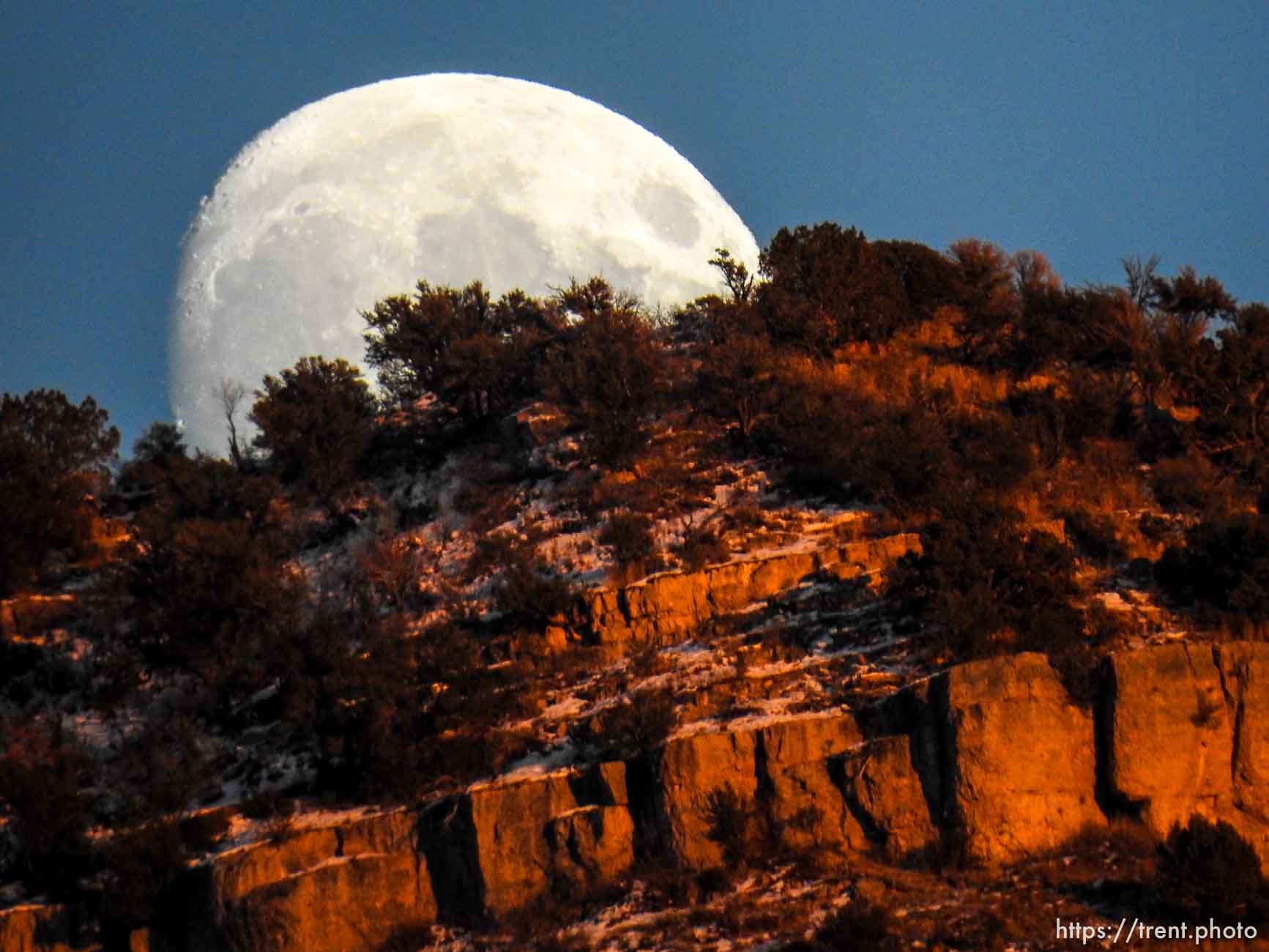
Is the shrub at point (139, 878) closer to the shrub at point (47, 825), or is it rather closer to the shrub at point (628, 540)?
the shrub at point (47, 825)

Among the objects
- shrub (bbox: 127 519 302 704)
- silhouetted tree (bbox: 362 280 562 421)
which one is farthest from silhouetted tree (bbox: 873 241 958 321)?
shrub (bbox: 127 519 302 704)

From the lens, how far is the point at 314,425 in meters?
42.5

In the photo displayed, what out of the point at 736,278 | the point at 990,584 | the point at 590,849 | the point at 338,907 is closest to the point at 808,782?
the point at 590,849

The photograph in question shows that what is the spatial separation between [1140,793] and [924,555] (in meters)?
A: 6.31

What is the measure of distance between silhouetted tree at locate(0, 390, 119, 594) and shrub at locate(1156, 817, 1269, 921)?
2628cm

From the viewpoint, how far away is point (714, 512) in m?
36.4

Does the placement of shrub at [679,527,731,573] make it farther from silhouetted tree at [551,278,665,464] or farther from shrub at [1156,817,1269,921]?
shrub at [1156,817,1269,921]

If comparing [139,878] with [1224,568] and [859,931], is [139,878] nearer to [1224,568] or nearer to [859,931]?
[859,931]

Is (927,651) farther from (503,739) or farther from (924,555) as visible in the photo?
(503,739)

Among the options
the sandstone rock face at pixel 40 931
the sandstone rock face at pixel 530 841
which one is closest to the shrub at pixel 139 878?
the sandstone rock face at pixel 40 931

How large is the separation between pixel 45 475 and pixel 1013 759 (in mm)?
25792

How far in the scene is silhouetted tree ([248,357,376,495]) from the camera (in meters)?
41.8

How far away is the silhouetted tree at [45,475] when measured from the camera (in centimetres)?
3866

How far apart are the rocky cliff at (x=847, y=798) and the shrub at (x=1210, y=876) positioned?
1.87 meters
